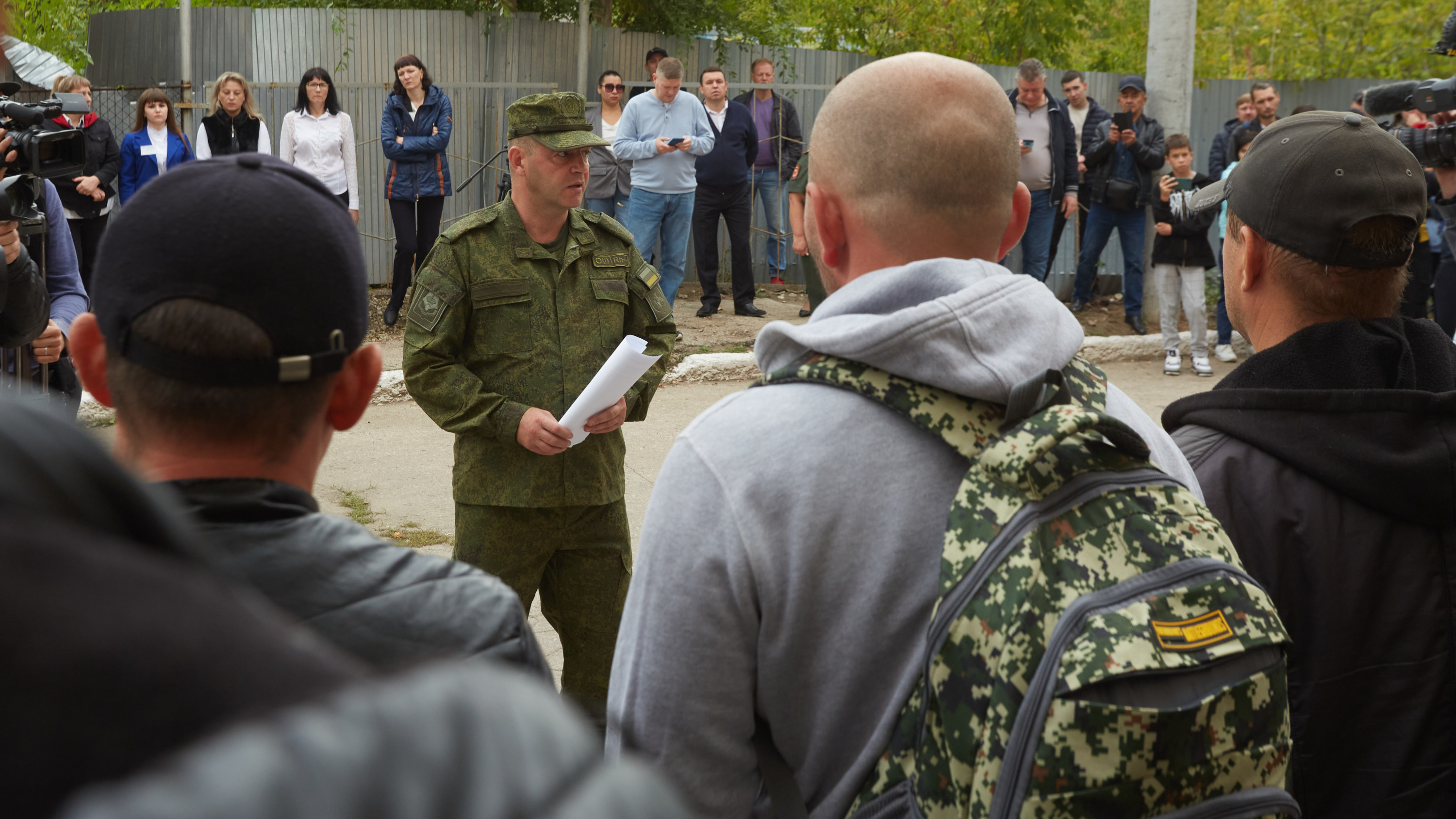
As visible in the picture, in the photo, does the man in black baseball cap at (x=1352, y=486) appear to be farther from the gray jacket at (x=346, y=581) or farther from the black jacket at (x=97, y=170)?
the black jacket at (x=97, y=170)

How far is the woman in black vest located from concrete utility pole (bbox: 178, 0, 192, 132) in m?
1.14

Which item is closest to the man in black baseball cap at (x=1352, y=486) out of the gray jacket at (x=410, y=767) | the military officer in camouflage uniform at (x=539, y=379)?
the gray jacket at (x=410, y=767)

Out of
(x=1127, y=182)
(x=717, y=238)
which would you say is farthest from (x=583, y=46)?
(x=1127, y=182)

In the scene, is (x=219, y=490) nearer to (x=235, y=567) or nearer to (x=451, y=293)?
(x=235, y=567)

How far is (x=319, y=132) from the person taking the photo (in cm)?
1013

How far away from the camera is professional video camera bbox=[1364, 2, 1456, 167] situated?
3225 mm

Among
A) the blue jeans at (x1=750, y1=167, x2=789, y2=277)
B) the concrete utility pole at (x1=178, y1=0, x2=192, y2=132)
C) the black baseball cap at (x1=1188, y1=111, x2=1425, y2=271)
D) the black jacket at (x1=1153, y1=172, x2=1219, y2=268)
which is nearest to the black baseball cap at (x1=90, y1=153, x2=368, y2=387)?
the black baseball cap at (x1=1188, y1=111, x2=1425, y2=271)

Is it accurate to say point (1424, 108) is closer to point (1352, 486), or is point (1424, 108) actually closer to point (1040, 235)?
point (1352, 486)

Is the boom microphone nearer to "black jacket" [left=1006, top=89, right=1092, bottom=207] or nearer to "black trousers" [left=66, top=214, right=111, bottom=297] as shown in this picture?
"black jacket" [left=1006, top=89, right=1092, bottom=207]

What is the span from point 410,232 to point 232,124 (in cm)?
161

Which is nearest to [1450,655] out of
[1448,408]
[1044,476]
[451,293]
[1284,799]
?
[1448,408]

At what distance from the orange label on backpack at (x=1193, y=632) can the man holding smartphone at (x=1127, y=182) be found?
9.82 meters

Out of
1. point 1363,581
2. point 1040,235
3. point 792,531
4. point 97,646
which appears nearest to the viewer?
point 97,646

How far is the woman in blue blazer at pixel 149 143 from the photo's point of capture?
954 centimetres
